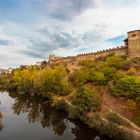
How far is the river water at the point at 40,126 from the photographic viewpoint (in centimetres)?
2754

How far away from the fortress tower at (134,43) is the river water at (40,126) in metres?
21.5

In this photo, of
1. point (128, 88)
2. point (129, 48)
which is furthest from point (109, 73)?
point (129, 48)

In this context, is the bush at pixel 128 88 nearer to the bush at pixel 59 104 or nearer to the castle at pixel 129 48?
the bush at pixel 59 104

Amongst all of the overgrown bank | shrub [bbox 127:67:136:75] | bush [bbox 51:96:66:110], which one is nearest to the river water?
bush [bbox 51:96:66:110]

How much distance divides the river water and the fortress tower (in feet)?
70.4

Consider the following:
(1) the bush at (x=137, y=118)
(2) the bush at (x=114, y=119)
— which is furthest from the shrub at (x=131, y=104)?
(2) the bush at (x=114, y=119)

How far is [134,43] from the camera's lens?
49.6 metres

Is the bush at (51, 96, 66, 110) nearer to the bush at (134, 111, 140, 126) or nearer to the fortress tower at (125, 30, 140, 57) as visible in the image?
the bush at (134, 111, 140, 126)

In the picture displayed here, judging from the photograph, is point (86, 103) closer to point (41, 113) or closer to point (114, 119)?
point (114, 119)

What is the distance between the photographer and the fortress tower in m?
49.1

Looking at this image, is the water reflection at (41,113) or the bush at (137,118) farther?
the water reflection at (41,113)

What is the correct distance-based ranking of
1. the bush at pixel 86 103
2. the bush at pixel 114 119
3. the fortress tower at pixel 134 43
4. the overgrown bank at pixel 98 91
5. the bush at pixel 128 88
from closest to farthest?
the bush at pixel 114 119
the overgrown bank at pixel 98 91
the bush at pixel 128 88
the bush at pixel 86 103
the fortress tower at pixel 134 43

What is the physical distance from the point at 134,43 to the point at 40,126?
28.8 meters

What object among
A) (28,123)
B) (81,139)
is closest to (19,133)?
(28,123)
